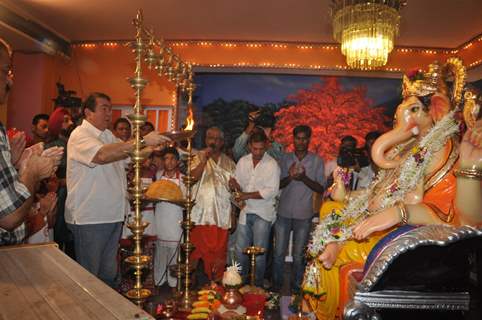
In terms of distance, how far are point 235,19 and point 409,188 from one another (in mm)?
4604

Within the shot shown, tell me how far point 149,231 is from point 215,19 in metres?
3.55

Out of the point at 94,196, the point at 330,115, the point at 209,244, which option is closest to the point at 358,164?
the point at 330,115

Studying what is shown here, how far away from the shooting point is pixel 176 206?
4992mm

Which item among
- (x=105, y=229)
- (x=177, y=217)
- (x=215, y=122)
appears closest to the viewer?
(x=105, y=229)

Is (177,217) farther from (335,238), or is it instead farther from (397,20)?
(397,20)

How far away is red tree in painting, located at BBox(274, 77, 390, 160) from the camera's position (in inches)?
292

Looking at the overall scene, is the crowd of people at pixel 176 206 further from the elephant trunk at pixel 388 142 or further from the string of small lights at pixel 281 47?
the string of small lights at pixel 281 47

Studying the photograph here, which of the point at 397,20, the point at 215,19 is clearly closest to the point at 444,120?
the point at 397,20

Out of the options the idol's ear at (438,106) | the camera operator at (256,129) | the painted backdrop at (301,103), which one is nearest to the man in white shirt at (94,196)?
the idol's ear at (438,106)

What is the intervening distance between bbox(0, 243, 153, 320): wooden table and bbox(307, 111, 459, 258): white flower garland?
1.89 m

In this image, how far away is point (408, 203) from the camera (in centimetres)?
265

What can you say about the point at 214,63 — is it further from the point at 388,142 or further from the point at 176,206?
the point at 388,142

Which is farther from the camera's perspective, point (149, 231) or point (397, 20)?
point (149, 231)

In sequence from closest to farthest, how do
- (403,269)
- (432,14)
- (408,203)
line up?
(403,269) < (408,203) < (432,14)
